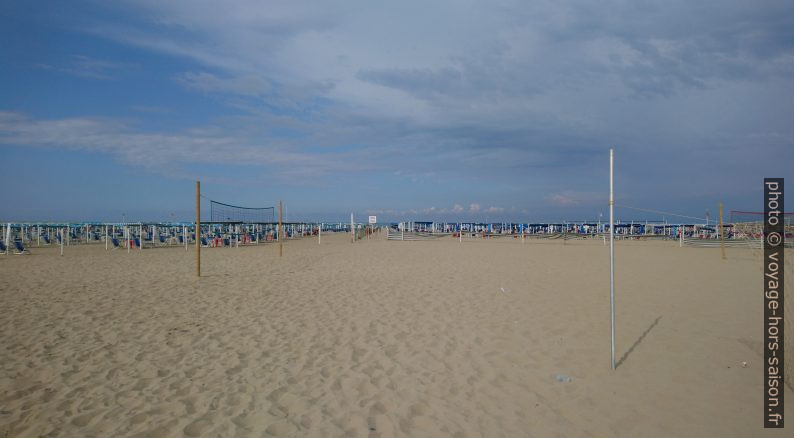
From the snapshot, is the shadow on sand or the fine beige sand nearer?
the fine beige sand

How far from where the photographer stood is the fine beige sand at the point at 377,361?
11.6 ft

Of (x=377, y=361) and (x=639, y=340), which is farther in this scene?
(x=639, y=340)

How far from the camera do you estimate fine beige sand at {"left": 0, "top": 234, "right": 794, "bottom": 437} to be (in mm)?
3541

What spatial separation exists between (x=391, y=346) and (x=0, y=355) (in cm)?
449

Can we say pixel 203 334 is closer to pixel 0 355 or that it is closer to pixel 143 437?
pixel 0 355

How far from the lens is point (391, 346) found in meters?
5.45

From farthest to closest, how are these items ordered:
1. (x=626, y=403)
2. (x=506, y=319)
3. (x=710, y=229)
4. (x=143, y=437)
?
(x=710, y=229) → (x=506, y=319) → (x=626, y=403) → (x=143, y=437)

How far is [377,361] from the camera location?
16.1ft

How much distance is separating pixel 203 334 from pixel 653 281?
33.1ft

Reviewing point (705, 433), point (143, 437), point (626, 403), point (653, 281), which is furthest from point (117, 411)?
point (653, 281)

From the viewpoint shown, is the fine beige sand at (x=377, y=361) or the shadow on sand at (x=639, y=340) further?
the shadow on sand at (x=639, y=340)

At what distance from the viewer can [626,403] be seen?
3891 mm

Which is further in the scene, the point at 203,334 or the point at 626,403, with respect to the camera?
the point at 203,334

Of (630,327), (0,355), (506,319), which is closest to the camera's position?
(0,355)
